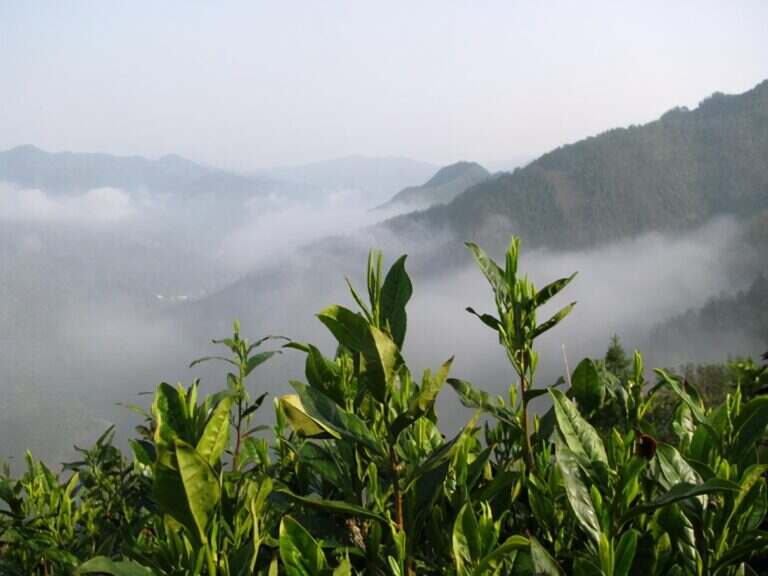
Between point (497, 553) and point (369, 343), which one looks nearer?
point (497, 553)

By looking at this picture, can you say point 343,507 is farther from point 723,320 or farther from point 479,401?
point 723,320

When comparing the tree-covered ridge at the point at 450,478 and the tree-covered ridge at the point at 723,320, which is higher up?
the tree-covered ridge at the point at 450,478

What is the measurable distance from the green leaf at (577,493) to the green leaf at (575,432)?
37mm

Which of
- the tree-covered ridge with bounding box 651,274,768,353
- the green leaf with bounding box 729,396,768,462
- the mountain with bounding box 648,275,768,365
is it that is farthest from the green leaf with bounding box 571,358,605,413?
the mountain with bounding box 648,275,768,365

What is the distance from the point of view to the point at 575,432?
964 mm

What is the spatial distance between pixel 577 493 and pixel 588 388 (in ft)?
1.48

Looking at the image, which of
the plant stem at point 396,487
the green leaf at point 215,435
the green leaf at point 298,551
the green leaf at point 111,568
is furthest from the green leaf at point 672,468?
the green leaf at point 111,568

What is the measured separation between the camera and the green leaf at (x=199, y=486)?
0.79 meters

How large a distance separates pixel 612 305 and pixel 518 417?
192 meters

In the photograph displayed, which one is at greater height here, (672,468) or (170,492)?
(170,492)

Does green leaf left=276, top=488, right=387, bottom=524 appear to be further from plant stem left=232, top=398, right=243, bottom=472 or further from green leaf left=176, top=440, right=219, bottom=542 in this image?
plant stem left=232, top=398, right=243, bottom=472

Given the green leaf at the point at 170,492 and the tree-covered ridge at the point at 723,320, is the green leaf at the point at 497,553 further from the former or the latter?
the tree-covered ridge at the point at 723,320

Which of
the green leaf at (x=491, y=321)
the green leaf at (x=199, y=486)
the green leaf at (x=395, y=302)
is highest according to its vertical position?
the green leaf at (x=395, y=302)

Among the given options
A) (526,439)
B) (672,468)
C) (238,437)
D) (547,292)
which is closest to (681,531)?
(672,468)
